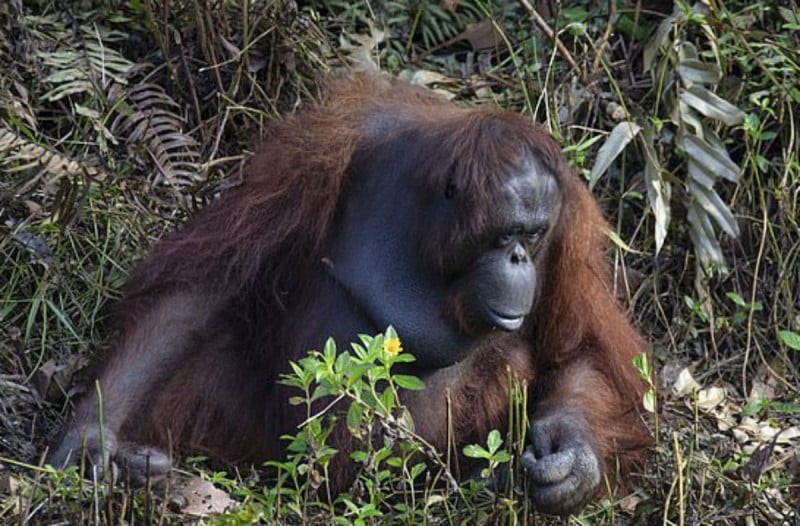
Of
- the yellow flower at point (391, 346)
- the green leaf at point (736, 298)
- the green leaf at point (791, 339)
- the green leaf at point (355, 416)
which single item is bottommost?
the green leaf at point (736, 298)

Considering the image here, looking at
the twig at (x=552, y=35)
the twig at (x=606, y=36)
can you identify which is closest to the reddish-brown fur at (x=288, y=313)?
the twig at (x=552, y=35)

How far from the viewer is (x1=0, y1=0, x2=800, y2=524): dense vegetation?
15.2 ft

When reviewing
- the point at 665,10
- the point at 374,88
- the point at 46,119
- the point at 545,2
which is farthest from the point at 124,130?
the point at 665,10

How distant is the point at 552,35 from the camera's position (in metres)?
5.18

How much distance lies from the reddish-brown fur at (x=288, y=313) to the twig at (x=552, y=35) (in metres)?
0.97

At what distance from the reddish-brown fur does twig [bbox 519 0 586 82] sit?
966 mm

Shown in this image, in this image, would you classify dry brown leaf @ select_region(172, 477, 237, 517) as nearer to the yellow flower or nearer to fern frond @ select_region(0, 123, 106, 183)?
the yellow flower

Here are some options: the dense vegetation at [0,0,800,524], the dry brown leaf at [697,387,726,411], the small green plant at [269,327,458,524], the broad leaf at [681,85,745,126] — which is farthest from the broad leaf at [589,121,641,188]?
the small green plant at [269,327,458,524]

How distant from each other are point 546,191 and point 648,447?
82 centimetres

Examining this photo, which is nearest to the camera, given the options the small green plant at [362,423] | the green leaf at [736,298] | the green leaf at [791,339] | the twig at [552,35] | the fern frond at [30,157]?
the small green plant at [362,423]

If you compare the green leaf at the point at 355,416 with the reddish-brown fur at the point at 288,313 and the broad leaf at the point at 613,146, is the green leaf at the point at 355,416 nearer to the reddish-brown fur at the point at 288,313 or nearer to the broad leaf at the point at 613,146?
the reddish-brown fur at the point at 288,313

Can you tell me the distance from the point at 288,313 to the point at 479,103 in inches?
60.6

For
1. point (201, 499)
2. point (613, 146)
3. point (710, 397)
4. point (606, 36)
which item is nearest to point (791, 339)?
point (710, 397)

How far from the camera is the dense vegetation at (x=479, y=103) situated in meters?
4.63
